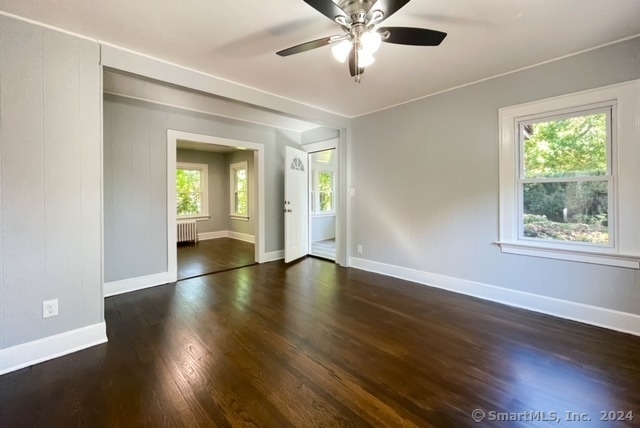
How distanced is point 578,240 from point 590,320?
2.37ft

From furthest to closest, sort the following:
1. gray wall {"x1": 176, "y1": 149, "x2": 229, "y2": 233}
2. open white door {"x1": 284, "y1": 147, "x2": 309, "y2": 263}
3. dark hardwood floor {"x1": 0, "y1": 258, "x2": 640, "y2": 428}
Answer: gray wall {"x1": 176, "y1": 149, "x2": 229, "y2": 233}, open white door {"x1": 284, "y1": 147, "x2": 309, "y2": 263}, dark hardwood floor {"x1": 0, "y1": 258, "x2": 640, "y2": 428}

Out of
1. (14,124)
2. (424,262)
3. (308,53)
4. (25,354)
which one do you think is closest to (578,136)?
(424,262)

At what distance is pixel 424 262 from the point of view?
3814 millimetres

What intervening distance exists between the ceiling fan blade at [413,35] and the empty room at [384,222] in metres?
0.01

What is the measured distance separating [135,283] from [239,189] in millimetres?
4548

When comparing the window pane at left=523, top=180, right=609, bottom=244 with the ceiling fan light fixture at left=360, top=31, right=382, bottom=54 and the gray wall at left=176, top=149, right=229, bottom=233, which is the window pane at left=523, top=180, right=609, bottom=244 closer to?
the ceiling fan light fixture at left=360, top=31, right=382, bottom=54

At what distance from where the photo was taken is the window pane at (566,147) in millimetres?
2580

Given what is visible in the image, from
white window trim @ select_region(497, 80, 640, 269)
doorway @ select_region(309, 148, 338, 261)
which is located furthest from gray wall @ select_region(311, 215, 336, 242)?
white window trim @ select_region(497, 80, 640, 269)

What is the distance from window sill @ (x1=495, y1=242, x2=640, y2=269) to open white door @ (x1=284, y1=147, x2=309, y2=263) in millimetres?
3244

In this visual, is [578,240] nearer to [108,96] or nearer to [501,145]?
[501,145]

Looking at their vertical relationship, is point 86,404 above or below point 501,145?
below

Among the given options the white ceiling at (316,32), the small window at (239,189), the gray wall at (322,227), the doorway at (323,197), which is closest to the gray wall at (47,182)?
the white ceiling at (316,32)

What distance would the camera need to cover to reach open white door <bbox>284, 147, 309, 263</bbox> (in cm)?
514

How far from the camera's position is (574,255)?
267cm
